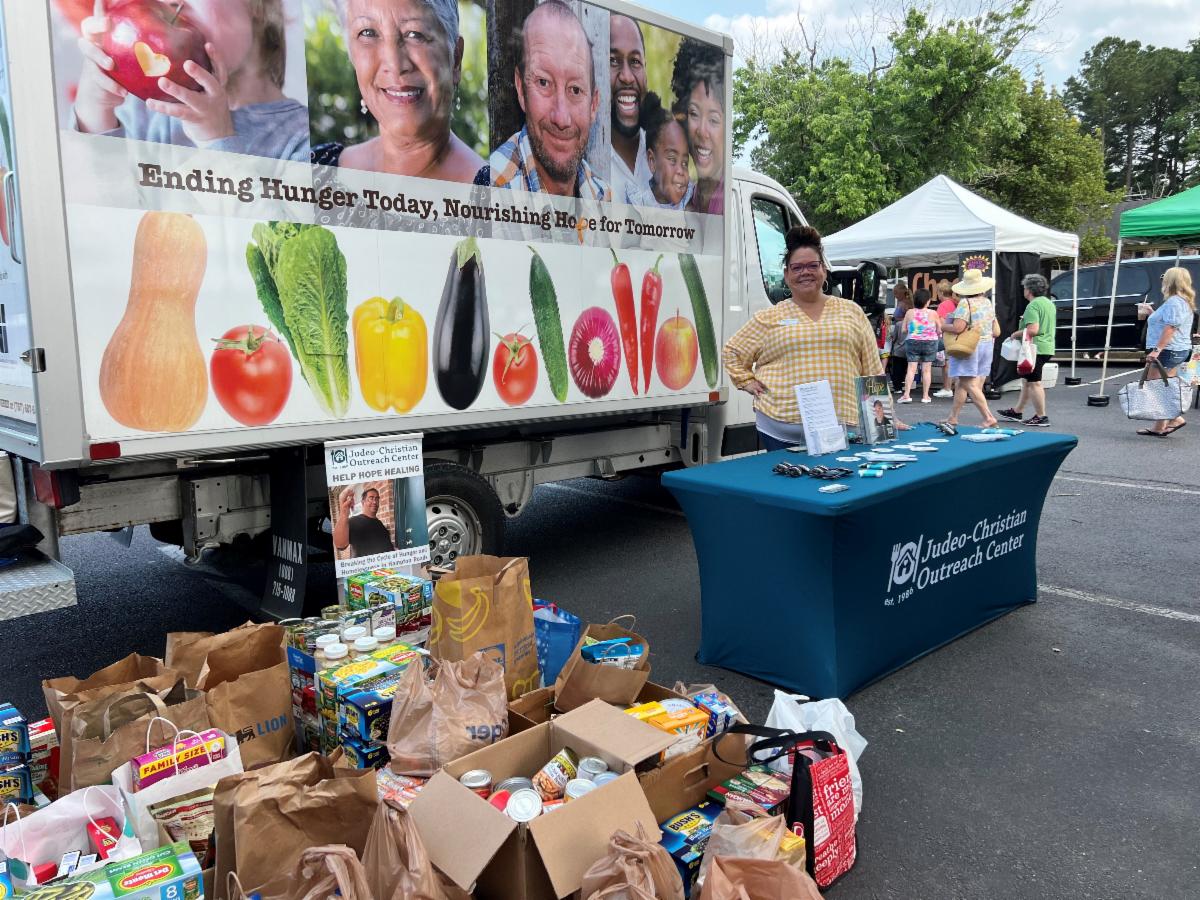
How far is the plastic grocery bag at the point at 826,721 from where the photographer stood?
2.79m

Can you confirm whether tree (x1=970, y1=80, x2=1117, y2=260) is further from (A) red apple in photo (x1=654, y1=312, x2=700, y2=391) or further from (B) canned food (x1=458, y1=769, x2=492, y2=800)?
(B) canned food (x1=458, y1=769, x2=492, y2=800)

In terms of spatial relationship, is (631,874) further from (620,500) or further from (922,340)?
(922,340)

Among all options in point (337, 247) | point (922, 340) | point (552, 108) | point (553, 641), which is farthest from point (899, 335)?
point (553, 641)

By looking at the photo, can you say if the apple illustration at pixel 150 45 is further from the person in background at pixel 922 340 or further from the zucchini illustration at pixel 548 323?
the person in background at pixel 922 340

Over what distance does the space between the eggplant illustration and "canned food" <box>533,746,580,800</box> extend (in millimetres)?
2319

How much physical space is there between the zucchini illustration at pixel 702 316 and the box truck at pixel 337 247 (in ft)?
0.08

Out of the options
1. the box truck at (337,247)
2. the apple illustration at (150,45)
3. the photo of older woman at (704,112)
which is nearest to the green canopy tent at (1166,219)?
the photo of older woman at (704,112)

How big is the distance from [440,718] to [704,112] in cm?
439

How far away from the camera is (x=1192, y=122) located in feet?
149

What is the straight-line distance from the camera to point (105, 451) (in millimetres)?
3209

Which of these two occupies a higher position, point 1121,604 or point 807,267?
point 807,267

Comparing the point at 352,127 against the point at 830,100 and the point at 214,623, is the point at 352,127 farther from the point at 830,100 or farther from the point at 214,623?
the point at 830,100

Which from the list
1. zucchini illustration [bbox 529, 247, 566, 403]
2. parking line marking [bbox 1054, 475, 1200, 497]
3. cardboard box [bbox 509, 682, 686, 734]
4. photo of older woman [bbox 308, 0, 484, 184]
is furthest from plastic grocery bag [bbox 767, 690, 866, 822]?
parking line marking [bbox 1054, 475, 1200, 497]

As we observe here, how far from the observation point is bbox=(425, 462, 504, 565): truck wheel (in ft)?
15.0
